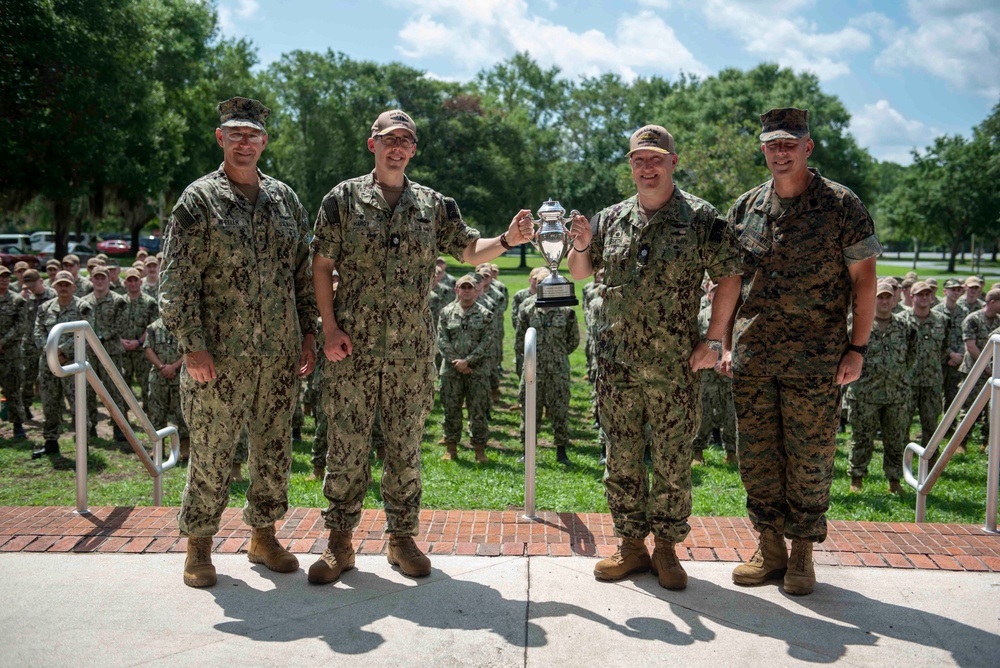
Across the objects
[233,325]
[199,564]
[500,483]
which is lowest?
[500,483]

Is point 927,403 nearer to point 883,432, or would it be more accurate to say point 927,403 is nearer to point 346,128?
point 883,432

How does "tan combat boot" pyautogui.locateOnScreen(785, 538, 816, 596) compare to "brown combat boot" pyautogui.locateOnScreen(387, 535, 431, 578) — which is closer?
"tan combat boot" pyautogui.locateOnScreen(785, 538, 816, 596)

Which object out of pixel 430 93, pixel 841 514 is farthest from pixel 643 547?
pixel 430 93

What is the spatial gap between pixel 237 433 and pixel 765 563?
110 inches

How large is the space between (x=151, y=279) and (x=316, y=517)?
267 inches

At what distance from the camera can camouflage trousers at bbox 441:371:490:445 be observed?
9.34 metres

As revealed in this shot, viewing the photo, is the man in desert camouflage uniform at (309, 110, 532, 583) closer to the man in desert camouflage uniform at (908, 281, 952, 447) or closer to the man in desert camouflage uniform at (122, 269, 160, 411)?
the man in desert camouflage uniform at (122, 269, 160, 411)

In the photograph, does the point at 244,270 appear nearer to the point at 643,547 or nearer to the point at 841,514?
the point at 643,547

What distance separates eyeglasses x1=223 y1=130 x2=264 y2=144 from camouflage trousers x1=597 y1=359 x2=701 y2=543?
2.09 m

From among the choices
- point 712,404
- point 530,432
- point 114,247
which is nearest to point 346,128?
point 114,247

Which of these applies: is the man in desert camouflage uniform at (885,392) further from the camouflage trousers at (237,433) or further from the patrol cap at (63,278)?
the patrol cap at (63,278)

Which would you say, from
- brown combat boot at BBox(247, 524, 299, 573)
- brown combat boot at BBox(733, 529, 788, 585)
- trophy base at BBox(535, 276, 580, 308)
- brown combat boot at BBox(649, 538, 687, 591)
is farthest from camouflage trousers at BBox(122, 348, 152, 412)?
brown combat boot at BBox(733, 529, 788, 585)

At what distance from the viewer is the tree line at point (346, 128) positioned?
23922mm

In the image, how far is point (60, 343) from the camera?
9.35m
